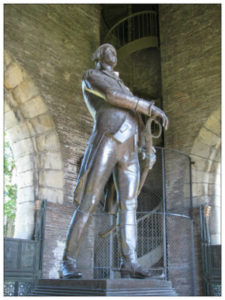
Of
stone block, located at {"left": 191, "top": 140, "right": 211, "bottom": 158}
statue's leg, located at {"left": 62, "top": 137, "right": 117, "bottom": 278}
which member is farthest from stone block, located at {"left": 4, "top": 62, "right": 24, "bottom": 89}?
statue's leg, located at {"left": 62, "top": 137, "right": 117, "bottom": 278}

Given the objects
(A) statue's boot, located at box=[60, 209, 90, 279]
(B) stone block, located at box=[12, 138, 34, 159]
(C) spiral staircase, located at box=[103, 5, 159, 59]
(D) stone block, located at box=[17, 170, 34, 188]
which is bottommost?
(A) statue's boot, located at box=[60, 209, 90, 279]

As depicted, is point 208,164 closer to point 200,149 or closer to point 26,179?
point 200,149

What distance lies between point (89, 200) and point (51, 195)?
508cm

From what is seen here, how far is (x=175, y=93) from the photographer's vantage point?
9.59m

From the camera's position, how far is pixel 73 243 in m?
3.09

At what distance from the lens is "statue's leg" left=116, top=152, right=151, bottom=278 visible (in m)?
3.12

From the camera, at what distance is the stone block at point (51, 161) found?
326 inches

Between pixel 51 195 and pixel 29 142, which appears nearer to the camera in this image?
pixel 51 195

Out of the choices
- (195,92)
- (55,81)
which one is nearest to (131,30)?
(195,92)

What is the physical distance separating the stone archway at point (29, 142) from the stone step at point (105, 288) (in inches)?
203

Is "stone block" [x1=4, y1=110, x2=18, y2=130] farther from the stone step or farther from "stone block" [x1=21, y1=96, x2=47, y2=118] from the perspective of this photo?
the stone step

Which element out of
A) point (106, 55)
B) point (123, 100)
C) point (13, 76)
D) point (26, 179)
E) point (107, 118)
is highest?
point (13, 76)

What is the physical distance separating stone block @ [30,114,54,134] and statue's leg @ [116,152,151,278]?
17.2 feet

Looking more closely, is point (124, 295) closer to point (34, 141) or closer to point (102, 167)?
point (102, 167)
